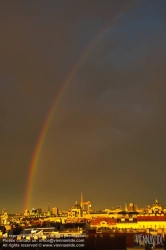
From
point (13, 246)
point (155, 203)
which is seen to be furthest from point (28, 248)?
point (155, 203)

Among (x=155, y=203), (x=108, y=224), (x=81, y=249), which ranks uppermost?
(x=155, y=203)

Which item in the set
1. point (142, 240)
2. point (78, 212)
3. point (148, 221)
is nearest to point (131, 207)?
point (78, 212)

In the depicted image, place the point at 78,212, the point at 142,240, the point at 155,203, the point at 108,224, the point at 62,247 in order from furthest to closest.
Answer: the point at 78,212
the point at 155,203
the point at 108,224
the point at 142,240
the point at 62,247

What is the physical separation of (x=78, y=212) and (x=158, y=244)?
155318 mm

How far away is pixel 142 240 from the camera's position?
4328 centimetres

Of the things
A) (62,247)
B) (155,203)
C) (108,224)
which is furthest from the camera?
(155,203)

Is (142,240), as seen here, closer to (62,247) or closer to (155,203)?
(62,247)

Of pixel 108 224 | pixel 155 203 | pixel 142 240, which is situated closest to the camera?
pixel 142 240

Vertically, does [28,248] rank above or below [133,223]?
below

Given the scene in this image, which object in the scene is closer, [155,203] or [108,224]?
[108,224]

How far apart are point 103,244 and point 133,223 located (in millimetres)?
44847

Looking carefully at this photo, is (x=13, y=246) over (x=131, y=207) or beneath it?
beneath

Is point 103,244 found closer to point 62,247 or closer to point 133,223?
point 62,247

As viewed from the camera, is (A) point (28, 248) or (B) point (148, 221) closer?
(A) point (28, 248)
